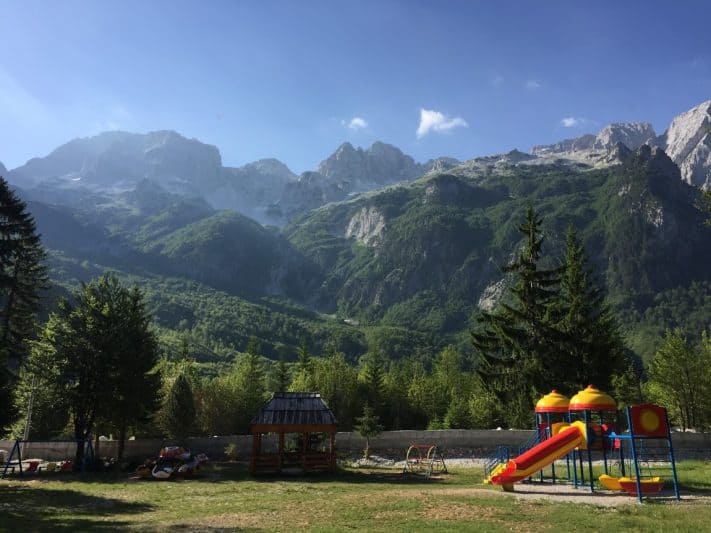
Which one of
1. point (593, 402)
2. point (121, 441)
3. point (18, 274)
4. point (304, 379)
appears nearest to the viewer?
point (593, 402)

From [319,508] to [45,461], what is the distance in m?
28.7

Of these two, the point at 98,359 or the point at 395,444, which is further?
the point at 395,444

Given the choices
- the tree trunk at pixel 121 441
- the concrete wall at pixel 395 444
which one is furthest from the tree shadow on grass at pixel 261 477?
the concrete wall at pixel 395 444

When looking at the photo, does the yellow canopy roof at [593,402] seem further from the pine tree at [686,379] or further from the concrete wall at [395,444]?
the pine tree at [686,379]

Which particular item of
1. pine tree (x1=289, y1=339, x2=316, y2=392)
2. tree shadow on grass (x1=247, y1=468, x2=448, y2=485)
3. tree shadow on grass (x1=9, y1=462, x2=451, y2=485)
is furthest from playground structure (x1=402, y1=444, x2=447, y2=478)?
pine tree (x1=289, y1=339, x2=316, y2=392)

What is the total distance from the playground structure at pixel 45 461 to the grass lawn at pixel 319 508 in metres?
4.10

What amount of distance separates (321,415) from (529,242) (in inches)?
736

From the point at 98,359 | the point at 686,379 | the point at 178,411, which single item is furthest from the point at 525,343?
the point at 686,379

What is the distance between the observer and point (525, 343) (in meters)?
34.1

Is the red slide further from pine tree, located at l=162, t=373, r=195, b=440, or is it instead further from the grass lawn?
pine tree, located at l=162, t=373, r=195, b=440

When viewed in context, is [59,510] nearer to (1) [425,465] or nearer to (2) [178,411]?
(1) [425,465]

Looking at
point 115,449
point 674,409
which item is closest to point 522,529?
point 115,449

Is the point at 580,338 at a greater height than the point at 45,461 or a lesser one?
greater

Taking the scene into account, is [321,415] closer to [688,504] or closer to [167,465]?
[167,465]
